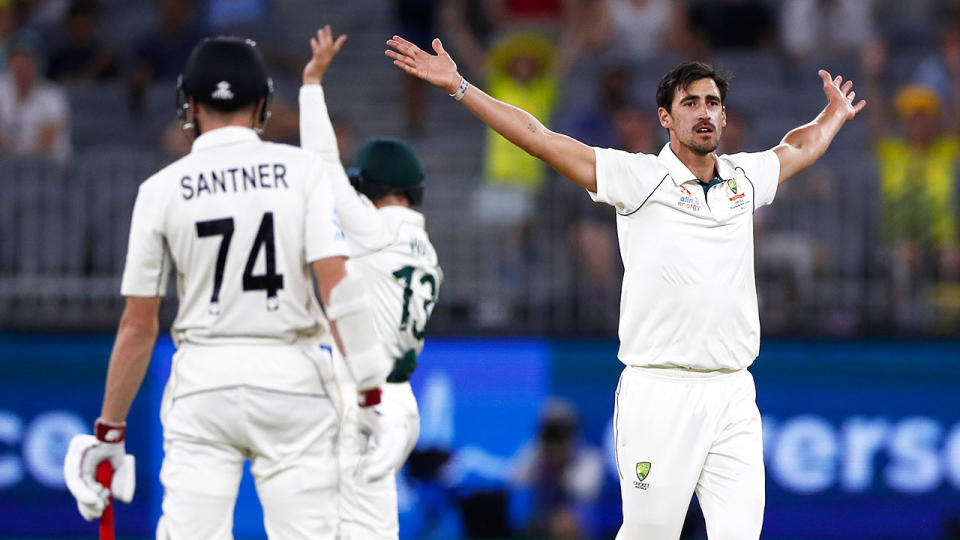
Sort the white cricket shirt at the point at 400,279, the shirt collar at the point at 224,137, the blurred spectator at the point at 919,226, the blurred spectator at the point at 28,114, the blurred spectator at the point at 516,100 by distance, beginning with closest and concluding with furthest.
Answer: the shirt collar at the point at 224,137 < the white cricket shirt at the point at 400,279 < the blurred spectator at the point at 919,226 < the blurred spectator at the point at 516,100 < the blurred spectator at the point at 28,114

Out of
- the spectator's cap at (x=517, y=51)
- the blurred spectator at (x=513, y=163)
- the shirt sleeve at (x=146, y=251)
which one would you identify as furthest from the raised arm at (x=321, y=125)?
the spectator's cap at (x=517, y=51)

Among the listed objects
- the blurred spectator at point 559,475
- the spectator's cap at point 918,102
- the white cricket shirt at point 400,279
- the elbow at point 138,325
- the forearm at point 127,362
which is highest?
the spectator's cap at point 918,102

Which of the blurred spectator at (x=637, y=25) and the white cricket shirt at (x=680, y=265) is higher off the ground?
the blurred spectator at (x=637, y=25)

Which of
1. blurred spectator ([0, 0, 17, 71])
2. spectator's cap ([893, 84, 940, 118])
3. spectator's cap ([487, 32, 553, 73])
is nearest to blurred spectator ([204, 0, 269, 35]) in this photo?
blurred spectator ([0, 0, 17, 71])

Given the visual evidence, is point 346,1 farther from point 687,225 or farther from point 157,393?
point 687,225

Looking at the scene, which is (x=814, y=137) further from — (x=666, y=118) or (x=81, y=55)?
(x=81, y=55)

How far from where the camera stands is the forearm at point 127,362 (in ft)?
19.3

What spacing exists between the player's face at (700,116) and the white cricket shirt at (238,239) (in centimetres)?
195

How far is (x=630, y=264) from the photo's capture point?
695cm

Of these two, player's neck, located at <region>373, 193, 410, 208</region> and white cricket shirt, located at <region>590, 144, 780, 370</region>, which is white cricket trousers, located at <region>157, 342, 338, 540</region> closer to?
white cricket shirt, located at <region>590, 144, 780, 370</region>

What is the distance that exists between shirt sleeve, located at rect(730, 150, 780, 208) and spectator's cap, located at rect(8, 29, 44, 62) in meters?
9.36

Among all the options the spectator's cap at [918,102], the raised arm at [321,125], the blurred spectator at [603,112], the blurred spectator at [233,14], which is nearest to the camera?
the raised arm at [321,125]

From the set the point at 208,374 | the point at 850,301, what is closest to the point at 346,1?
the point at 850,301

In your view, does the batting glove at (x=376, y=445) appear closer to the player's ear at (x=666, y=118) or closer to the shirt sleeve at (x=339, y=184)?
the shirt sleeve at (x=339, y=184)
